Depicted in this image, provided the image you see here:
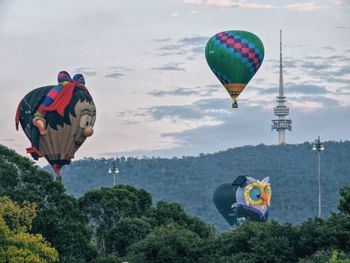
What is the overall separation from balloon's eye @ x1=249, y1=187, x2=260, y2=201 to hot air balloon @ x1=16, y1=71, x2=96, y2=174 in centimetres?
5313

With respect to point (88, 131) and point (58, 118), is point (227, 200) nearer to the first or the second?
point (88, 131)

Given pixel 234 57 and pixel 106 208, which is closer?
pixel 234 57

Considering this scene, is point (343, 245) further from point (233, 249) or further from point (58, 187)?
point (58, 187)

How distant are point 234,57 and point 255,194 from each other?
57.7m

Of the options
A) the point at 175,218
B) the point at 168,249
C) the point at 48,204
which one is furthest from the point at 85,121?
the point at 168,249

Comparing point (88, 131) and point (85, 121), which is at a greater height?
point (85, 121)

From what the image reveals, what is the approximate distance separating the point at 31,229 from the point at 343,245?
1077 inches

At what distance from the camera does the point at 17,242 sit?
76.9 metres

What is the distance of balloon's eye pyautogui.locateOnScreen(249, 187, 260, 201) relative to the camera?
544ft


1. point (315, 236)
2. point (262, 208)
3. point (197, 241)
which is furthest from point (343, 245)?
point (262, 208)

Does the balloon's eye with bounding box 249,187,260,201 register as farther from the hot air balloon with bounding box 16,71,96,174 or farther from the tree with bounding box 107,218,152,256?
the tree with bounding box 107,218,152,256

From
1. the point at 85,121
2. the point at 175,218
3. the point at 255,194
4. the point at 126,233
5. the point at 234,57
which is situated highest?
the point at 234,57

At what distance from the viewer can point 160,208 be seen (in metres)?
114

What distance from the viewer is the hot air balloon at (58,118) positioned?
114812mm
